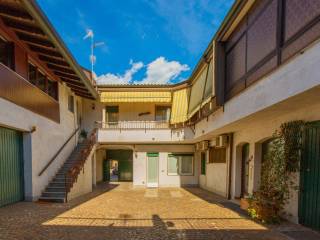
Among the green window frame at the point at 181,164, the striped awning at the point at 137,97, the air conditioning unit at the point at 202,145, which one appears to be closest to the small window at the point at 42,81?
the striped awning at the point at 137,97

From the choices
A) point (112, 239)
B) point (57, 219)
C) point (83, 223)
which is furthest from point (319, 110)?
point (57, 219)

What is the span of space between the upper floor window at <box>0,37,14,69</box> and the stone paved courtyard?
207 inches

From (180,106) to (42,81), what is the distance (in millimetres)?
8264

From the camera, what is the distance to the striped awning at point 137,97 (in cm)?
1559

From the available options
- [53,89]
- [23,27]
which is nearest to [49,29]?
[23,27]

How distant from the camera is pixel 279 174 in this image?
21.0 feet

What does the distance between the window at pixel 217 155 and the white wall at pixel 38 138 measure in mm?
9139

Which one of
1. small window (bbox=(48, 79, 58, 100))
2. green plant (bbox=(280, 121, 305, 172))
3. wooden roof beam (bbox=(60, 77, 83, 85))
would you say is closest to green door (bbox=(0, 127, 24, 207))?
small window (bbox=(48, 79, 58, 100))

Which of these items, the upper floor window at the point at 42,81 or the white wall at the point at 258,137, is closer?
the white wall at the point at 258,137

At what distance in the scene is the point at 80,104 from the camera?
53.6 feet

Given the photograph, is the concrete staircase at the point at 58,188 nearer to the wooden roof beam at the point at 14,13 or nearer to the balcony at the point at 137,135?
the balcony at the point at 137,135

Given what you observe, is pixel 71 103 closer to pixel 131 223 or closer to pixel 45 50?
pixel 45 50

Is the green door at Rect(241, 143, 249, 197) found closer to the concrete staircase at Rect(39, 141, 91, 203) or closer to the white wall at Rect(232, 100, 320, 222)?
the white wall at Rect(232, 100, 320, 222)

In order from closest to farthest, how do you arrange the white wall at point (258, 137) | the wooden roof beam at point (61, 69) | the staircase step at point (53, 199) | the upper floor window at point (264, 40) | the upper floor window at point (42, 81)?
1. the upper floor window at point (264, 40)
2. the white wall at point (258, 137)
3. the staircase step at point (53, 199)
4. the upper floor window at point (42, 81)
5. the wooden roof beam at point (61, 69)
